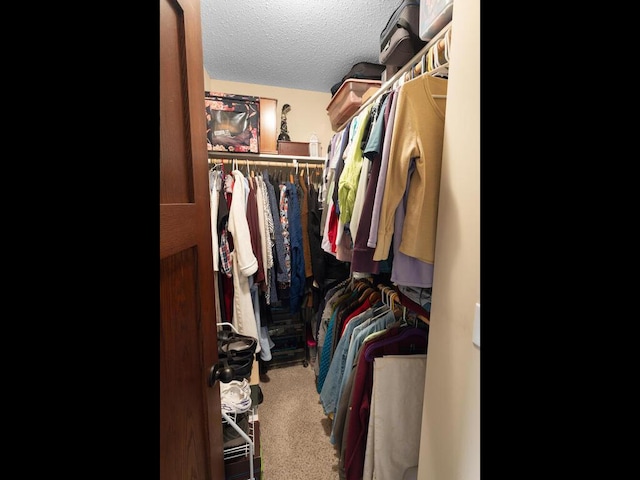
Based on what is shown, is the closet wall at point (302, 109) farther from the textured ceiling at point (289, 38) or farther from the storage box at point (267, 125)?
the storage box at point (267, 125)

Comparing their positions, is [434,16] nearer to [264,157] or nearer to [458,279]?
[458,279]

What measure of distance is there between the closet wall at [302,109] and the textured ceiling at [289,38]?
92mm

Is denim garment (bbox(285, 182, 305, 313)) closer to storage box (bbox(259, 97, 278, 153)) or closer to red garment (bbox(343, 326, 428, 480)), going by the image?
storage box (bbox(259, 97, 278, 153))

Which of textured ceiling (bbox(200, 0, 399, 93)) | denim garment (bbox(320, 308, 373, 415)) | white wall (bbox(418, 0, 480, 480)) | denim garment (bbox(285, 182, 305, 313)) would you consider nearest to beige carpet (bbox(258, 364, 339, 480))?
denim garment (bbox(320, 308, 373, 415))

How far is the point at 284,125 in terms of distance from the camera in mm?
2262

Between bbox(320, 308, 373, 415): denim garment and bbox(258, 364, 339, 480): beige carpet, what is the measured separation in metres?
0.30

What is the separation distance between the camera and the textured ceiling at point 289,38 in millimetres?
1425

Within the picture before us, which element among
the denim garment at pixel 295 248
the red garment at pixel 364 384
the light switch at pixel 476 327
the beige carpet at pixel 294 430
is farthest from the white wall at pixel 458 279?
the denim garment at pixel 295 248

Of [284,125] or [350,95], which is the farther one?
[284,125]

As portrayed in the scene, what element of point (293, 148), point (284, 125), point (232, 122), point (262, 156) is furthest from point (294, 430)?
point (284, 125)

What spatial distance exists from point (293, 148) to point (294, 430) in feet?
6.55
